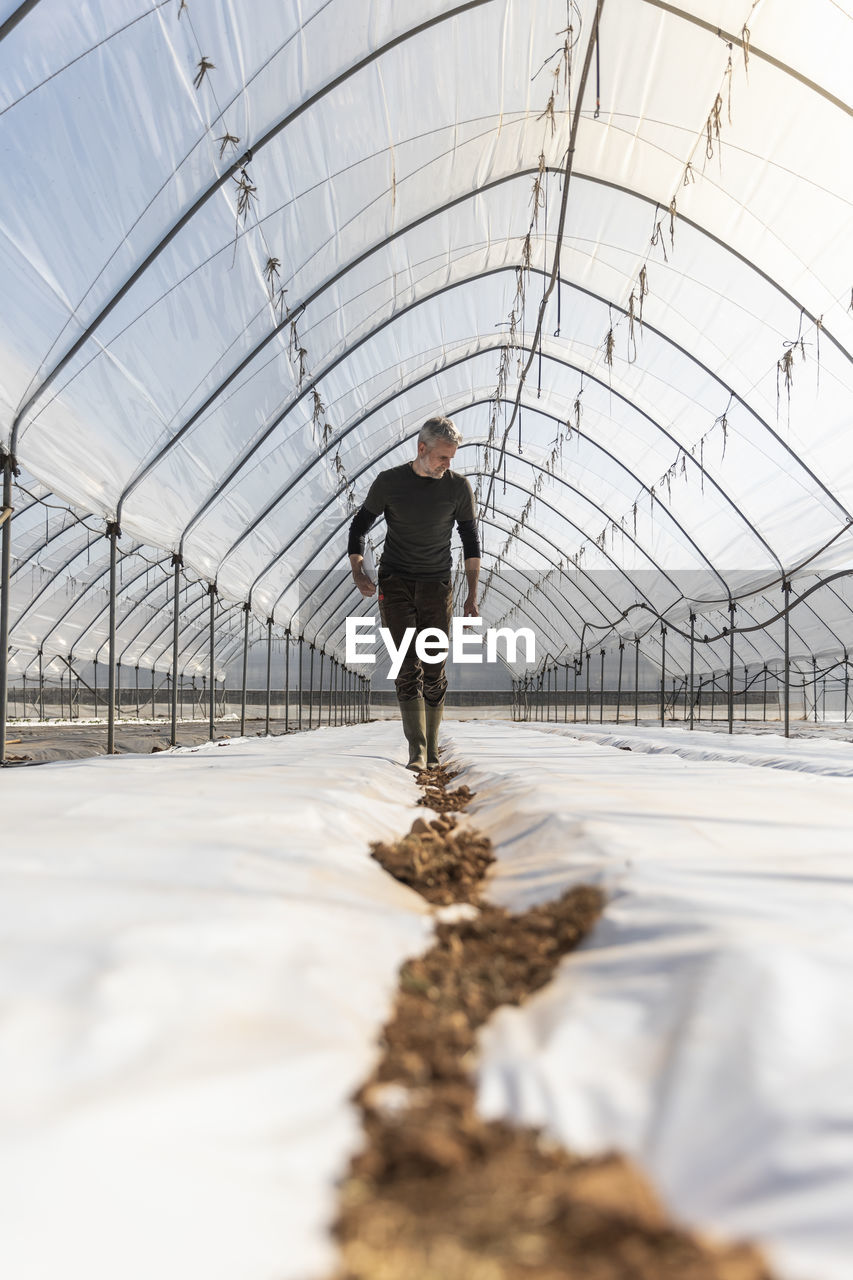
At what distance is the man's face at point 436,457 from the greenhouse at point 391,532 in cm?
9

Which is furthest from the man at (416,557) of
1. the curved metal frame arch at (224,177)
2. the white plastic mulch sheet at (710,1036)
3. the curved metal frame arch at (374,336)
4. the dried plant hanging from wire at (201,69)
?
the curved metal frame arch at (374,336)

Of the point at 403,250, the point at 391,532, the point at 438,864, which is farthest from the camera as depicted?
the point at 403,250

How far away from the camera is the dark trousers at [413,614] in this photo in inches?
173

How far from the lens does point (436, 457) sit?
13.6 ft

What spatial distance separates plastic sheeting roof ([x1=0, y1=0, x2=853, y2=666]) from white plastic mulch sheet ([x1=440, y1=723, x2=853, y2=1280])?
392 cm

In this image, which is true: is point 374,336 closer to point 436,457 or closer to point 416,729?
point 436,457

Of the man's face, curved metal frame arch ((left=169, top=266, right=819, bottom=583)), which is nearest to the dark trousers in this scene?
the man's face

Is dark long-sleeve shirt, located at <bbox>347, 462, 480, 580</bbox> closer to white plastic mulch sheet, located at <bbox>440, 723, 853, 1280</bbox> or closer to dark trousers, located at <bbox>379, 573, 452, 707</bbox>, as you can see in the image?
dark trousers, located at <bbox>379, 573, 452, 707</bbox>

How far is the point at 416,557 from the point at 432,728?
1.07 m

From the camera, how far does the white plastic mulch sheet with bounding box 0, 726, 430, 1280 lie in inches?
22.2

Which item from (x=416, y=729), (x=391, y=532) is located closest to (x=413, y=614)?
(x=391, y=532)

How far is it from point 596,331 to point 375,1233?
10.6 meters

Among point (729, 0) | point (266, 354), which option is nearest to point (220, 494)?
point (266, 354)

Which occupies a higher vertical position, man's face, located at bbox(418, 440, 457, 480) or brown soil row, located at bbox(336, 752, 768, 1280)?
man's face, located at bbox(418, 440, 457, 480)
